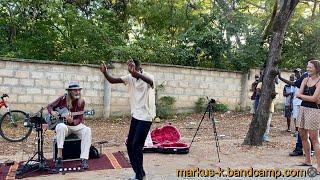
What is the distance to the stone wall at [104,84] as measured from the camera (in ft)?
38.0

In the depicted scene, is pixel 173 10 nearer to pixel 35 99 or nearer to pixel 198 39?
pixel 198 39

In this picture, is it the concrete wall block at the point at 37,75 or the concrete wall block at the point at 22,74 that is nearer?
the concrete wall block at the point at 22,74

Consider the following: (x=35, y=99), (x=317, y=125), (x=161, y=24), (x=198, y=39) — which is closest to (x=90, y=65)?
(x=35, y=99)

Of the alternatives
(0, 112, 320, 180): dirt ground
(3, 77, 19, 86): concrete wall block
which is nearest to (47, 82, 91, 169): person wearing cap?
(0, 112, 320, 180): dirt ground

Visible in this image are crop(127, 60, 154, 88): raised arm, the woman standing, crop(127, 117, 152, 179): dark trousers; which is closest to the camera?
crop(127, 60, 154, 88): raised arm

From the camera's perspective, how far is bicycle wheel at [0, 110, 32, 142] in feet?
31.9

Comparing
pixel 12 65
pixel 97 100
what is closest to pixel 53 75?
pixel 12 65

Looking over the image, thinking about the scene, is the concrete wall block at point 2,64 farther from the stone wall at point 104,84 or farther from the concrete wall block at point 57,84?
the concrete wall block at point 57,84

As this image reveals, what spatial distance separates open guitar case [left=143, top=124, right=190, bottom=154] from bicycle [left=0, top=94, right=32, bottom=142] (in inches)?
124

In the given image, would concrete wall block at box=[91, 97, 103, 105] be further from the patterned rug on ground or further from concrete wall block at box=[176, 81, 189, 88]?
the patterned rug on ground

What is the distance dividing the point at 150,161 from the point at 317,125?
9.43 ft

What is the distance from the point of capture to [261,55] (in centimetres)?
1566

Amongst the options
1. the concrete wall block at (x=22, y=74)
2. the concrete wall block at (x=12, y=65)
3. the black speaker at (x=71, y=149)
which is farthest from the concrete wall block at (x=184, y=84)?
the black speaker at (x=71, y=149)

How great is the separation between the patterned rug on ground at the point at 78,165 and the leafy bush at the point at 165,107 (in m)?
5.51
